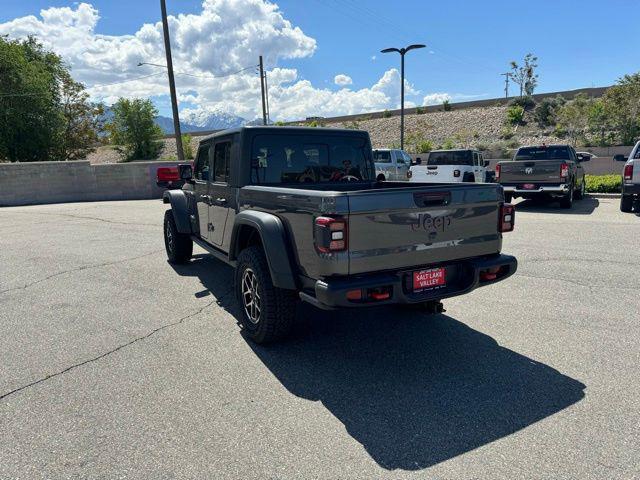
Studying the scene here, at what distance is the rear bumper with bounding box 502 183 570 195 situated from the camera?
40.8ft

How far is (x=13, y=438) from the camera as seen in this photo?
9.36 ft

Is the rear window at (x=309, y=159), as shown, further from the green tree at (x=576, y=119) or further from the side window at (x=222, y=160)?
the green tree at (x=576, y=119)

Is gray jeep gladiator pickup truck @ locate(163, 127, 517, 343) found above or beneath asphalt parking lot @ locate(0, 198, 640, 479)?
above

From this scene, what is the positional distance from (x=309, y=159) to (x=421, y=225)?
1.94m

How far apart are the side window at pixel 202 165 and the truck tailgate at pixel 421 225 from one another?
10.2 feet

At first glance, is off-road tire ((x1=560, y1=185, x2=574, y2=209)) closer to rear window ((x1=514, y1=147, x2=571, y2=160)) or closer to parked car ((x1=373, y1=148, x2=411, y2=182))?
rear window ((x1=514, y1=147, x2=571, y2=160))

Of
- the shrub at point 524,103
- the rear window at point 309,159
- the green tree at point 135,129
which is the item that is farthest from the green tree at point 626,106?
the green tree at point 135,129

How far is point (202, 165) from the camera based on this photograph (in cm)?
614

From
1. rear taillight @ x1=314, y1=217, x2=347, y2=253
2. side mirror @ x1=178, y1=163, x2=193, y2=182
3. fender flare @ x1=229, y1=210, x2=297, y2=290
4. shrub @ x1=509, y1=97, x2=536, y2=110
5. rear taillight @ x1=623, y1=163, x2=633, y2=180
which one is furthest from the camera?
shrub @ x1=509, y1=97, x2=536, y2=110

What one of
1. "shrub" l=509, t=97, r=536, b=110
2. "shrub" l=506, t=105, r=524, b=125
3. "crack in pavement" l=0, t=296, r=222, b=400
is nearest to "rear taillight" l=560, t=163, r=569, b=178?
"crack in pavement" l=0, t=296, r=222, b=400

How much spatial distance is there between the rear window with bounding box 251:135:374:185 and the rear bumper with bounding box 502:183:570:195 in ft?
27.3

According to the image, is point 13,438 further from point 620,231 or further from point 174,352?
point 620,231

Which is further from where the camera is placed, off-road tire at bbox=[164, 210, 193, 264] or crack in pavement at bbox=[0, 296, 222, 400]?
off-road tire at bbox=[164, 210, 193, 264]

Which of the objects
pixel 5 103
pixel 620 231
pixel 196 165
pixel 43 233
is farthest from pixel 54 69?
pixel 620 231
